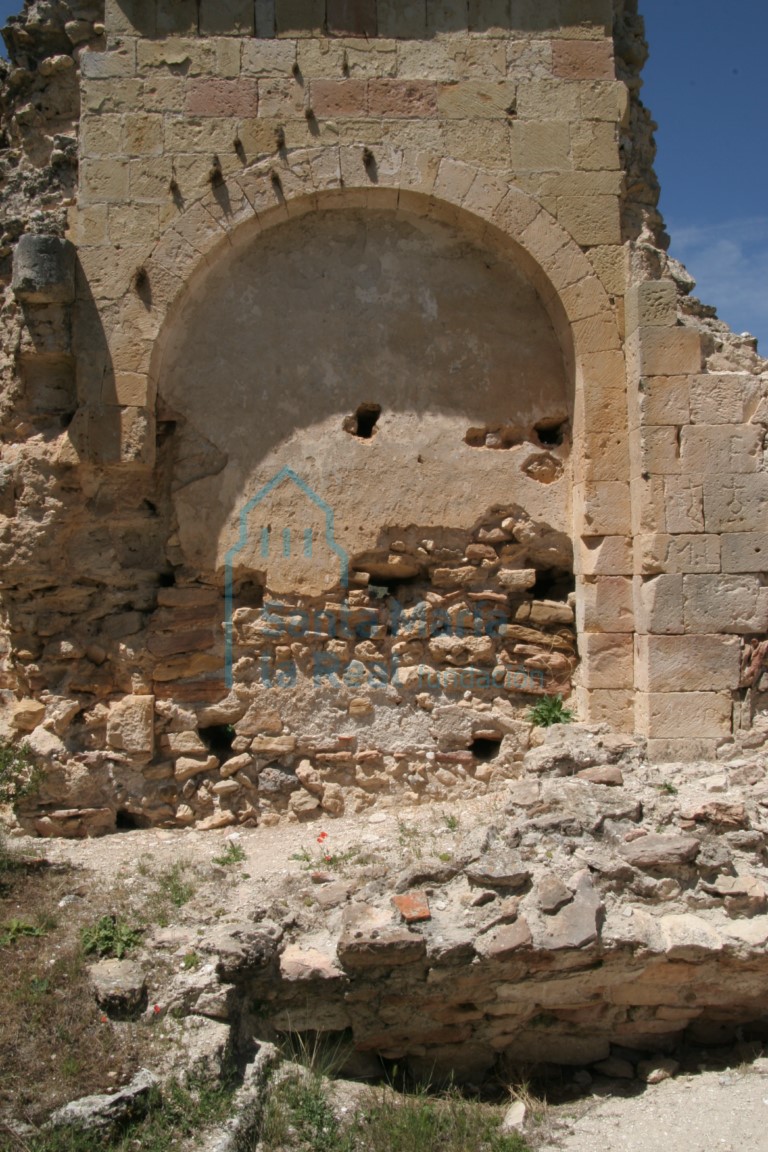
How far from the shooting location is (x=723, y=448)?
5477 millimetres

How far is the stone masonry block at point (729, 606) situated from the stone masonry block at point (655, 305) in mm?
1551

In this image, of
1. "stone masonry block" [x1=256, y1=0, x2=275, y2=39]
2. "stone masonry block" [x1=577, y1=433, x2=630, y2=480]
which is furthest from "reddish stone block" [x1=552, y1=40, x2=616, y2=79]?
"stone masonry block" [x1=577, y1=433, x2=630, y2=480]

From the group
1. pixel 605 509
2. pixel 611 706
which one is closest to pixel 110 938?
pixel 611 706

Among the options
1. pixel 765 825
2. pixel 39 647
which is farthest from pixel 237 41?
pixel 765 825

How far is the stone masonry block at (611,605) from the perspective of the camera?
566 centimetres

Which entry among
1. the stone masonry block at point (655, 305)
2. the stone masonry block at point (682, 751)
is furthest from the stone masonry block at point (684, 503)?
the stone masonry block at point (682, 751)

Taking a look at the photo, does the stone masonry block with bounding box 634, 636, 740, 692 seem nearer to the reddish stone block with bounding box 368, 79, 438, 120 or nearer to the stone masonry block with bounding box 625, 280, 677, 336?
the stone masonry block with bounding box 625, 280, 677, 336

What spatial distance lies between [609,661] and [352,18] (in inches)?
172

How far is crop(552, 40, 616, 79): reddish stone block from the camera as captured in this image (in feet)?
19.6

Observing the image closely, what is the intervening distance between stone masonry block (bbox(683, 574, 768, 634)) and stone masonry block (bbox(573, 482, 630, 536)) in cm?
61

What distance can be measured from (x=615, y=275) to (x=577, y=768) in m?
3.00

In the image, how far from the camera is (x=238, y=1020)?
3797 mm

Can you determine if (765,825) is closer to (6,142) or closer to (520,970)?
(520,970)

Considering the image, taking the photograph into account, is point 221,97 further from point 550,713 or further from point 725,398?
point 550,713
